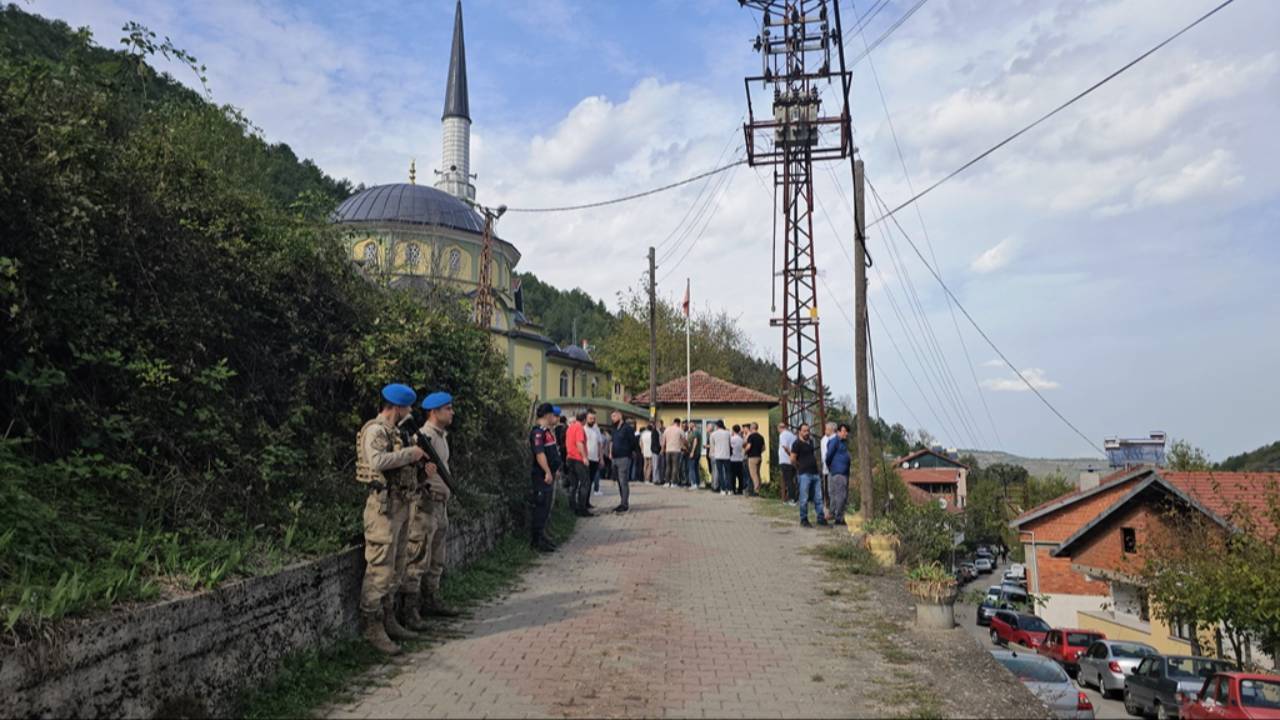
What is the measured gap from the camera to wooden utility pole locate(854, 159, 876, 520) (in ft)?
54.0

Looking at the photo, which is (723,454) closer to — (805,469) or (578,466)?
(805,469)

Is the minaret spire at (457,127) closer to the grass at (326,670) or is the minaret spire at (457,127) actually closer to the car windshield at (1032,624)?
the car windshield at (1032,624)

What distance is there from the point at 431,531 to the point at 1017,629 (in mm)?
34559

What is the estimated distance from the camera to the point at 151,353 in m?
6.47

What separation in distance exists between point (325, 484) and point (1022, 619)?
3659 cm

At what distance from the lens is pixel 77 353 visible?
5926 mm

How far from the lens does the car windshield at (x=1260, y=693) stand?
17509 millimetres

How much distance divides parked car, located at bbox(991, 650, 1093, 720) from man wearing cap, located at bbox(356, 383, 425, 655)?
584 inches

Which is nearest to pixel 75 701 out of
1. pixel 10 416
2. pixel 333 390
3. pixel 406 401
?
pixel 10 416

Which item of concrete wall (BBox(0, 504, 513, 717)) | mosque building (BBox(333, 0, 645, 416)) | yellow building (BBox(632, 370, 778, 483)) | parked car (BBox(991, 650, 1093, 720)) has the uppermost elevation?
mosque building (BBox(333, 0, 645, 416))

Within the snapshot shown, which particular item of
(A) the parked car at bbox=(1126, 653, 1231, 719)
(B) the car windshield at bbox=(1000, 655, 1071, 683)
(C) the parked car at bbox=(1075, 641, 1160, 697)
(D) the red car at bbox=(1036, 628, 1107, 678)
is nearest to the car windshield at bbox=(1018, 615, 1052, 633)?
(D) the red car at bbox=(1036, 628, 1107, 678)

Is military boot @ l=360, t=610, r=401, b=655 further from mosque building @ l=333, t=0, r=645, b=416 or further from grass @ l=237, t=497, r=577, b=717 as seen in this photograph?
mosque building @ l=333, t=0, r=645, b=416

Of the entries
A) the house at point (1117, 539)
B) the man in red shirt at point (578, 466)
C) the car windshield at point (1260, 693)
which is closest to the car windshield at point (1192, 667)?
the car windshield at point (1260, 693)

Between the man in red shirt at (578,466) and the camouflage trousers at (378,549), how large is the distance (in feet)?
23.3
